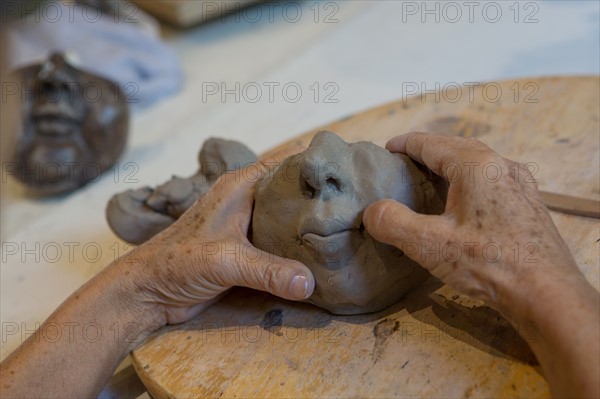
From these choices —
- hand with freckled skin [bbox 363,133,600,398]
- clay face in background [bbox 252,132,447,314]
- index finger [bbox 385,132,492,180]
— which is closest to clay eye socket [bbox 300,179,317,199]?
clay face in background [bbox 252,132,447,314]

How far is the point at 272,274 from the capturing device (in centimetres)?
134

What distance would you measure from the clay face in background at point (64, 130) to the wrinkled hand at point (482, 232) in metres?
1.58

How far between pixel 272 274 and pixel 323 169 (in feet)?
0.83

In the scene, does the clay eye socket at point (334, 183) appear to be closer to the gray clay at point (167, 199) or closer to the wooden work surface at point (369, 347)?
the wooden work surface at point (369, 347)

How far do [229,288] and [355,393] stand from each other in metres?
→ 0.43

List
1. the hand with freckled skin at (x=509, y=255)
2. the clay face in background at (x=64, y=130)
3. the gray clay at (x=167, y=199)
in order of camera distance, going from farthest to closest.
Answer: the clay face in background at (x=64, y=130)
the gray clay at (x=167, y=199)
the hand with freckled skin at (x=509, y=255)

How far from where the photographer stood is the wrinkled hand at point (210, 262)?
4.45ft

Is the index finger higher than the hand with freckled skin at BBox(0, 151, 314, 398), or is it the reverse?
the index finger

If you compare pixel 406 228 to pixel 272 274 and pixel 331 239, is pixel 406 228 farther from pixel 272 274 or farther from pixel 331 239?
pixel 272 274

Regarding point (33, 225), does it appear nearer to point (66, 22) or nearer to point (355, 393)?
point (66, 22)

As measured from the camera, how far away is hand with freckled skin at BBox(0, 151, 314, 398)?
1.40 metres

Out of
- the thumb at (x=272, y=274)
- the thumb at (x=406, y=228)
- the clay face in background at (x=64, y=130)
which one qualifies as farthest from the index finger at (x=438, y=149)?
the clay face in background at (x=64, y=130)

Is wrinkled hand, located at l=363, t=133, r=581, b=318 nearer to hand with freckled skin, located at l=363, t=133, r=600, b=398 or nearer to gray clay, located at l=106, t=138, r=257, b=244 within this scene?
hand with freckled skin, located at l=363, t=133, r=600, b=398

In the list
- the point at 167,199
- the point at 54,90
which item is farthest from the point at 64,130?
the point at 167,199
